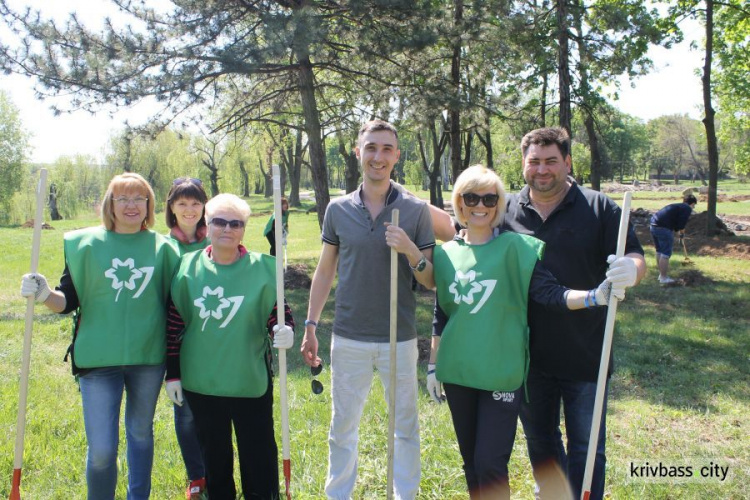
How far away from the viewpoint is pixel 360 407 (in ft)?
12.0

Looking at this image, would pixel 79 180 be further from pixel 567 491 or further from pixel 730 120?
pixel 567 491

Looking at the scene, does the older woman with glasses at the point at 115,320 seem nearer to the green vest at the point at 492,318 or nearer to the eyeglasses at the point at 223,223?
the eyeglasses at the point at 223,223

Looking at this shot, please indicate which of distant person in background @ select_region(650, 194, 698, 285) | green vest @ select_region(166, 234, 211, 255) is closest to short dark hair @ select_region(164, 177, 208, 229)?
green vest @ select_region(166, 234, 211, 255)

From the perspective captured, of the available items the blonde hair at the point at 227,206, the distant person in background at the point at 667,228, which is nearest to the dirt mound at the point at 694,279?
the distant person in background at the point at 667,228

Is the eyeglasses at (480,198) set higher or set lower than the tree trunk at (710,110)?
lower

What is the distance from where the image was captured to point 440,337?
324cm

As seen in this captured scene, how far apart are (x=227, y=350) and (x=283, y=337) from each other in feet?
1.15

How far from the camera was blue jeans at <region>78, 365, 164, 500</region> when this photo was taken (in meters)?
3.18

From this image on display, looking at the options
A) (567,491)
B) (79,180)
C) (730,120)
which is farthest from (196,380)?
(79,180)

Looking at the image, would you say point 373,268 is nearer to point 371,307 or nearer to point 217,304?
point 371,307

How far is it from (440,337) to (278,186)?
4.00 feet

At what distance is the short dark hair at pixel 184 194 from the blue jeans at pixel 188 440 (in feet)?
4.13

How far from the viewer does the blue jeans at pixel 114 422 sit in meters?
3.18

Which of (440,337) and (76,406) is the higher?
(440,337)
